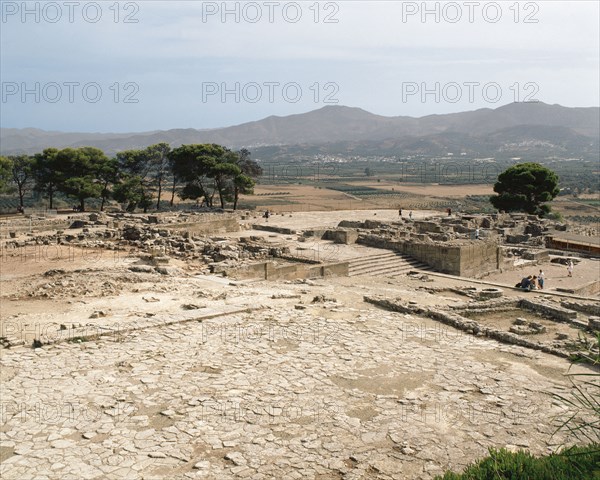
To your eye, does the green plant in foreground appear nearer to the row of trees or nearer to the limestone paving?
the limestone paving

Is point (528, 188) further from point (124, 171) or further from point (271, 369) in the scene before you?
point (271, 369)

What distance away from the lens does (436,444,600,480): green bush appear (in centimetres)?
470

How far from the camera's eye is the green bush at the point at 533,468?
4.70 metres

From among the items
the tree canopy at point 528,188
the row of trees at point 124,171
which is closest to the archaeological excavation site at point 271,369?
the row of trees at point 124,171

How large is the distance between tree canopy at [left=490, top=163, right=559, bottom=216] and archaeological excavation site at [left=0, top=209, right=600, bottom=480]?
2118 centimetres

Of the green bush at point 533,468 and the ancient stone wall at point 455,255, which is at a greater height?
the green bush at point 533,468

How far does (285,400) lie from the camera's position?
28.8 ft

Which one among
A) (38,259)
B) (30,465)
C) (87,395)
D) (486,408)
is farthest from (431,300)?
(38,259)

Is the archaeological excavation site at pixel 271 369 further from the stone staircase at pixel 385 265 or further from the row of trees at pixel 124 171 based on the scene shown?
the row of trees at pixel 124 171

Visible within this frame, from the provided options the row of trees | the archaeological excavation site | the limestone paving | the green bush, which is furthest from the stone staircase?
the row of trees

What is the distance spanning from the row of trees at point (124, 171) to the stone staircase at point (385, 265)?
64.5 feet

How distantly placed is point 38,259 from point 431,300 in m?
14.5

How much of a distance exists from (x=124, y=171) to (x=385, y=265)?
86.4 feet

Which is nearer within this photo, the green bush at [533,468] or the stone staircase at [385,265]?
the green bush at [533,468]
